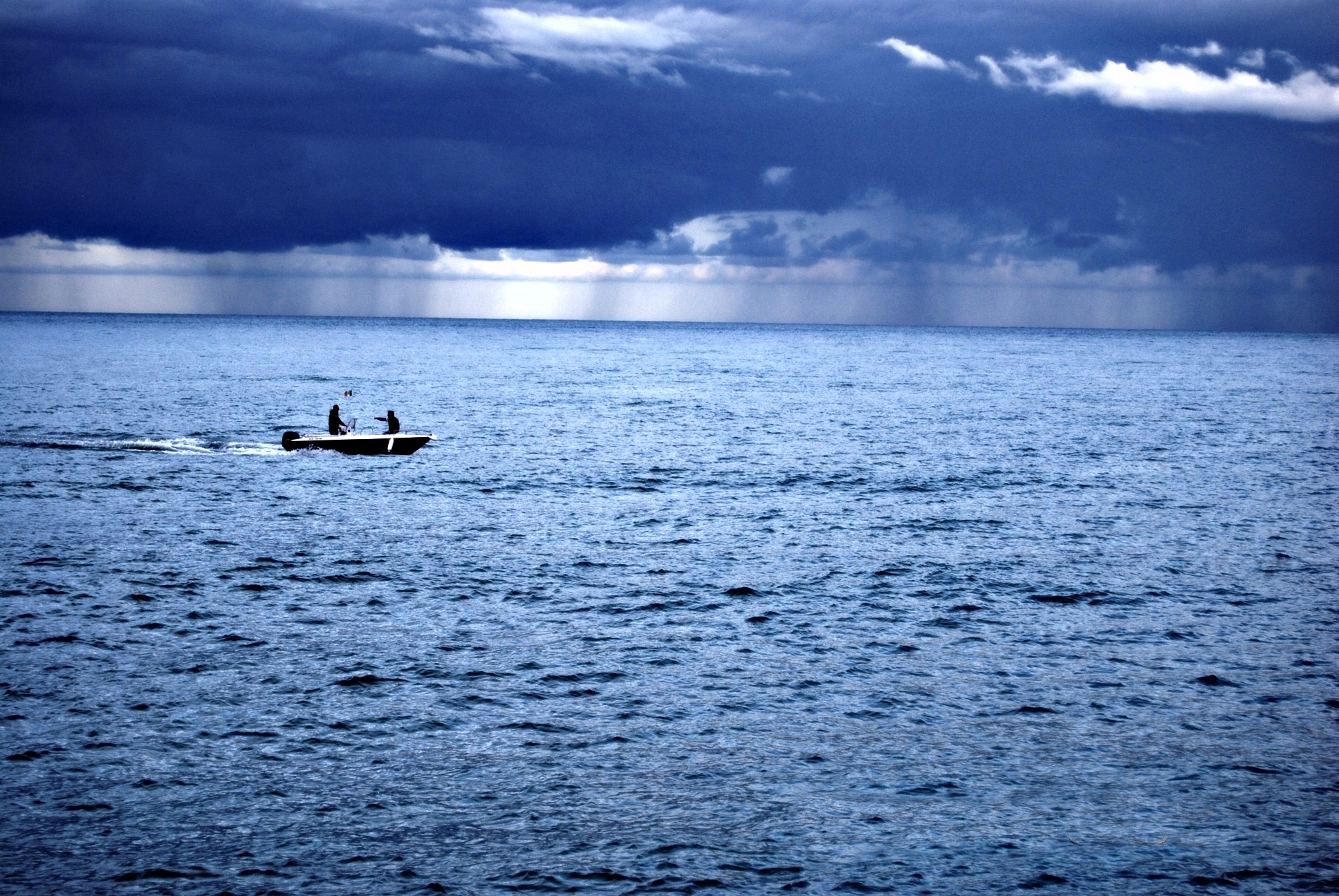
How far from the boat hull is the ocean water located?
454 cm

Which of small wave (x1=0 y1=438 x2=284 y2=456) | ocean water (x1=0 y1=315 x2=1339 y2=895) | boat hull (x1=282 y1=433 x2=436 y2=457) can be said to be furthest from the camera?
small wave (x1=0 y1=438 x2=284 y2=456)

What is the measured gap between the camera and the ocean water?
17.0 meters

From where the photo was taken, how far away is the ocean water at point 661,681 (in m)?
17.0

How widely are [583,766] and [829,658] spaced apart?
8.29 metres

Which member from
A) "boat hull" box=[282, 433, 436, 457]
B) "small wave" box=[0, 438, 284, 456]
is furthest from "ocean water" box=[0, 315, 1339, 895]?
"small wave" box=[0, 438, 284, 456]

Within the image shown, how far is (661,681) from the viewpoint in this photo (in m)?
24.9

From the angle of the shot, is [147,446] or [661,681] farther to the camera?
[147,446]

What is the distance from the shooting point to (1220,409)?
108250 mm

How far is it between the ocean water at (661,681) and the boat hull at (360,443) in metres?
4.54

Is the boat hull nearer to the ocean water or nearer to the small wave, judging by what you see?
the small wave

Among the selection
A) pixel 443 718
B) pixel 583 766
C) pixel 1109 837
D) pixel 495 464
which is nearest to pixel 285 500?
pixel 495 464

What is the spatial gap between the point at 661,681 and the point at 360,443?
41.6 metres

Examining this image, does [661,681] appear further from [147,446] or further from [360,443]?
[147,446]

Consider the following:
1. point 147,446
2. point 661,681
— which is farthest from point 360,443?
point 661,681
